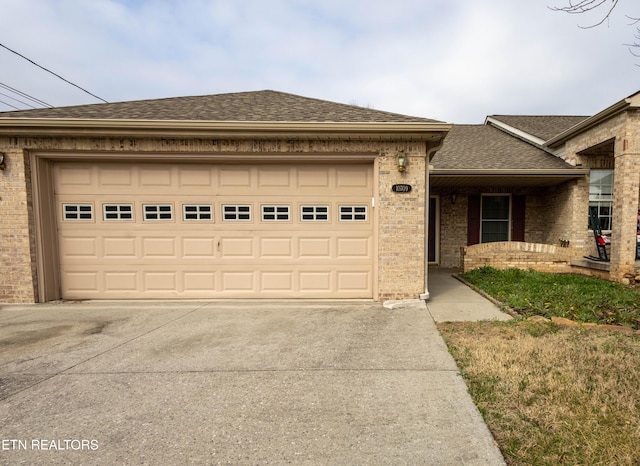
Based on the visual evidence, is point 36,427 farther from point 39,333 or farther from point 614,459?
point 614,459

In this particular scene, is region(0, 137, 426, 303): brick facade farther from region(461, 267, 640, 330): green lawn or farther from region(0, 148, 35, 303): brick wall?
region(461, 267, 640, 330): green lawn

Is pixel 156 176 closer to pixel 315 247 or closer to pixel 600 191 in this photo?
pixel 315 247

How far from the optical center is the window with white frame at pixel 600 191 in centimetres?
879

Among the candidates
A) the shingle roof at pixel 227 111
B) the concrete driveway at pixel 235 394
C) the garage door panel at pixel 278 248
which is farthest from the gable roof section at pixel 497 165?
the concrete driveway at pixel 235 394

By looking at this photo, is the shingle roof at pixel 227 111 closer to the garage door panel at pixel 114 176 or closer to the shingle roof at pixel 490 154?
the garage door panel at pixel 114 176

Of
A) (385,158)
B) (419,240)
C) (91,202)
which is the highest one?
(385,158)

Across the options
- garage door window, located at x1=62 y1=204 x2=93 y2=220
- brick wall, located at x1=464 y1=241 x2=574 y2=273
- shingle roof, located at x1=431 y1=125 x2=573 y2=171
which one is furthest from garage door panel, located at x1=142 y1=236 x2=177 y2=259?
brick wall, located at x1=464 y1=241 x2=574 y2=273

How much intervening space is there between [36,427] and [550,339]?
5.28 meters

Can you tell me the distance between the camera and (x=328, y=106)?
671 centimetres

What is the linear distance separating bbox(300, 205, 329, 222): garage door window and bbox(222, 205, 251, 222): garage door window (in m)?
1.07

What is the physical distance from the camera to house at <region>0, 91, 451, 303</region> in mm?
5734

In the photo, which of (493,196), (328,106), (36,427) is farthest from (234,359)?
(493,196)

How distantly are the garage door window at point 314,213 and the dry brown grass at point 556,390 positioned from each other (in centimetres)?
300

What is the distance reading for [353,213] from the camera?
A: 605 centimetres
